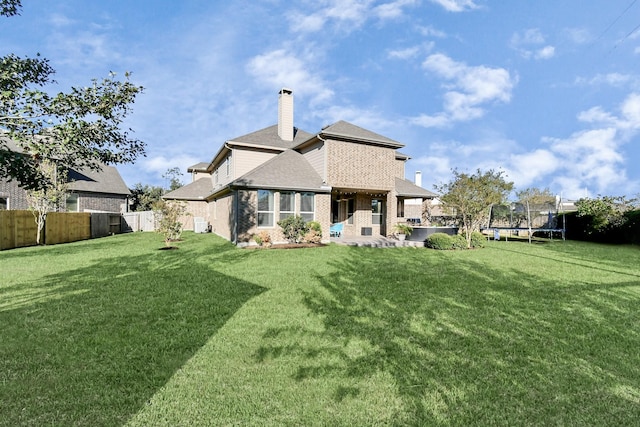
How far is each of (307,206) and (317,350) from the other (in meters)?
11.8

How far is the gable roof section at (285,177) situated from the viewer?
46.0 feet

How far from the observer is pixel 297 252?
12039 millimetres

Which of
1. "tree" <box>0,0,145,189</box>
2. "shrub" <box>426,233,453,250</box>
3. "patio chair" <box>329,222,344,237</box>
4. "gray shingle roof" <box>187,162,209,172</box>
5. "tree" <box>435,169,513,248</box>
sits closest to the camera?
"tree" <box>0,0,145,189</box>

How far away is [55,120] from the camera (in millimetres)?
4031

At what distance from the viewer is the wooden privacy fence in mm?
14055

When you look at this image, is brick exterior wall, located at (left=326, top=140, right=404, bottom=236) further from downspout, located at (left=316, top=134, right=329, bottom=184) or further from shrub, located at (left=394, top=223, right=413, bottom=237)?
shrub, located at (left=394, top=223, right=413, bottom=237)

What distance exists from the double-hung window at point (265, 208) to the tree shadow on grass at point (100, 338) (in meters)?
6.59

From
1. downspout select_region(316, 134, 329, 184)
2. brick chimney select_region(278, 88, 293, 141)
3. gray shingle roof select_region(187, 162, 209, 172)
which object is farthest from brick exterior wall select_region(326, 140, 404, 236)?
gray shingle roof select_region(187, 162, 209, 172)

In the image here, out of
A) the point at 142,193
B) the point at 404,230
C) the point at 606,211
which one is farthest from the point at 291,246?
the point at 142,193

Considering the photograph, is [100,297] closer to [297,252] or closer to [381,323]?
[381,323]

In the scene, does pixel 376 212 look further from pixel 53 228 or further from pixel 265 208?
pixel 53 228

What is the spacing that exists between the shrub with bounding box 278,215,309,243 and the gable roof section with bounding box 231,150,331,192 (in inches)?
62.7

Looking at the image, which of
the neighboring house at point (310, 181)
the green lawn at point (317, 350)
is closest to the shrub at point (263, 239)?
the neighboring house at point (310, 181)

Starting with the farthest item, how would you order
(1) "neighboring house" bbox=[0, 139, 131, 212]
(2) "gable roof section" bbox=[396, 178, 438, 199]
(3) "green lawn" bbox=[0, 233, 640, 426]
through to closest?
(1) "neighboring house" bbox=[0, 139, 131, 212] → (2) "gable roof section" bbox=[396, 178, 438, 199] → (3) "green lawn" bbox=[0, 233, 640, 426]
